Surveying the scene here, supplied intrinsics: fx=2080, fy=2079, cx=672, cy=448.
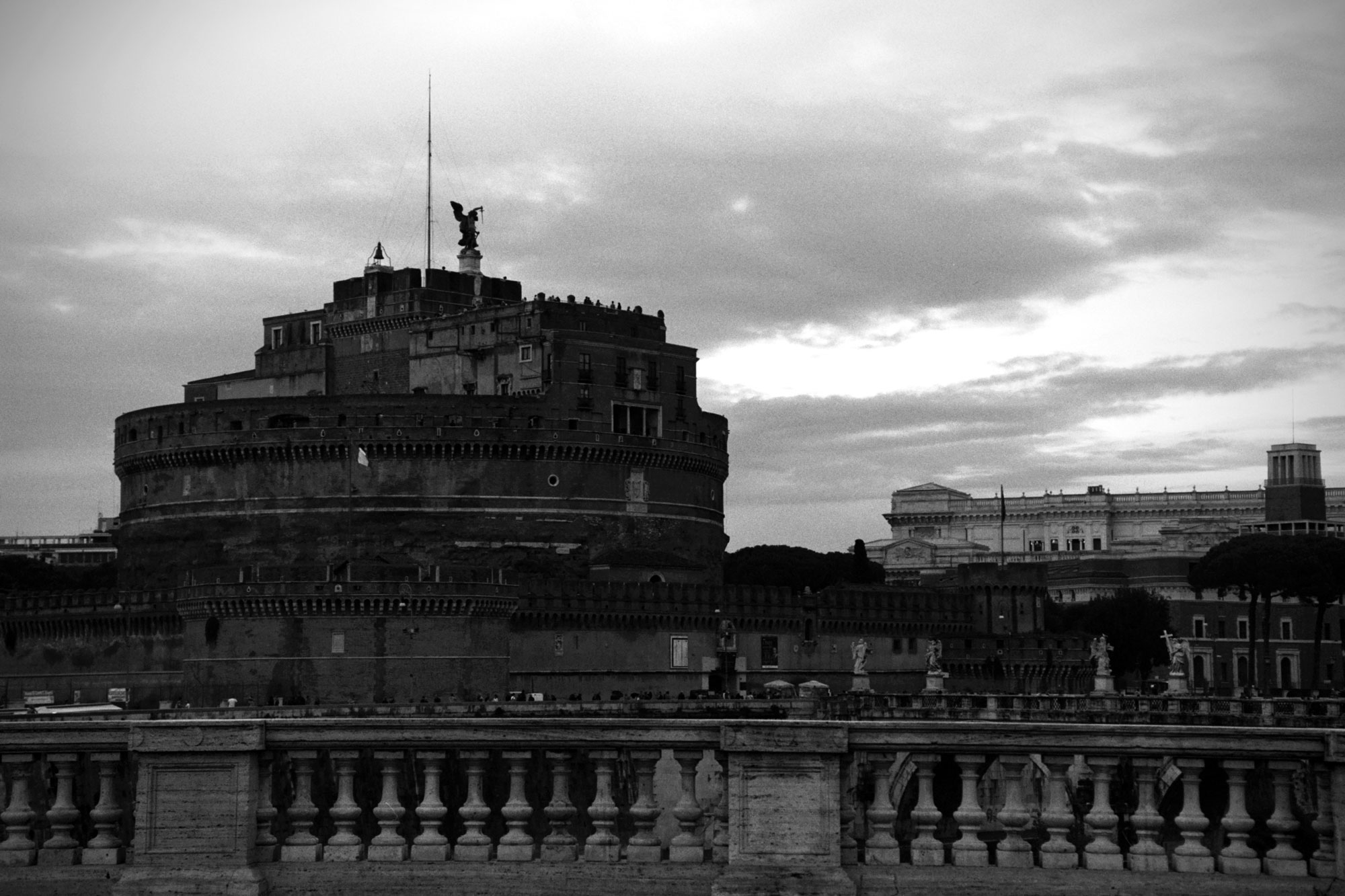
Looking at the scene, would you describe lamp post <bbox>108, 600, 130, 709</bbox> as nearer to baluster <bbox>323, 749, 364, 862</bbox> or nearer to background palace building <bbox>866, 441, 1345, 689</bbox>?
background palace building <bbox>866, 441, 1345, 689</bbox>

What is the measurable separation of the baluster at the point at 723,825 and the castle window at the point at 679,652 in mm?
73595

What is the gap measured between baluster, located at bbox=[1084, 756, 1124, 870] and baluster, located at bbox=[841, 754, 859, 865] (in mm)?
1393

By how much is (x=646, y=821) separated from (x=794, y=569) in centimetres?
12377

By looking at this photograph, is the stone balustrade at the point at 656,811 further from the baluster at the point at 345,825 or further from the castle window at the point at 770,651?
the castle window at the point at 770,651

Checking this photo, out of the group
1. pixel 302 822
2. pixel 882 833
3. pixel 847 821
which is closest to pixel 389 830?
pixel 302 822

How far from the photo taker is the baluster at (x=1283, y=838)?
12.0 metres

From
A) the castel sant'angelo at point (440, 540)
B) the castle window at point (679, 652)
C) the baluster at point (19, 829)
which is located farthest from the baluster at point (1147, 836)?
the castle window at point (679, 652)

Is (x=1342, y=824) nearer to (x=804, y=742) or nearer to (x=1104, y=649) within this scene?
(x=804, y=742)

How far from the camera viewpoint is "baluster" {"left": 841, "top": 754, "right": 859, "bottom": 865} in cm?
1270

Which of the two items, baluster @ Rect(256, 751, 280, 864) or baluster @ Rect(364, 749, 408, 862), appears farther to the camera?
baluster @ Rect(256, 751, 280, 864)

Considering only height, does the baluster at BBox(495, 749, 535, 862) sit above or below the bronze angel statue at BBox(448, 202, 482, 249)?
below

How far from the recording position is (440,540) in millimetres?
87062

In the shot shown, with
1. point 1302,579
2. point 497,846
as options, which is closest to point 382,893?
point 497,846

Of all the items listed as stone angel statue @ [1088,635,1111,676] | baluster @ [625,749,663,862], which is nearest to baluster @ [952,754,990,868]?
baluster @ [625,749,663,862]
